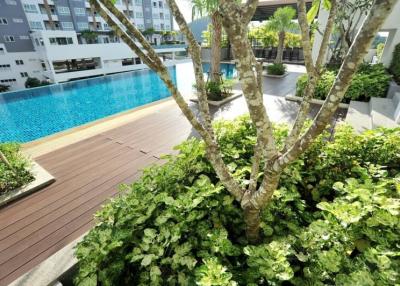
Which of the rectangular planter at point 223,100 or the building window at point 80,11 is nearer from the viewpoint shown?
the rectangular planter at point 223,100

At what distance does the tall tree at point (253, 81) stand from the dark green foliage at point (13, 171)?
11.6ft

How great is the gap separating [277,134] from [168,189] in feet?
4.78

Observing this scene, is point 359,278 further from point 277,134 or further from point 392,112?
point 392,112

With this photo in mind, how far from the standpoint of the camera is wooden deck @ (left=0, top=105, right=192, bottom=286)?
2.59 m

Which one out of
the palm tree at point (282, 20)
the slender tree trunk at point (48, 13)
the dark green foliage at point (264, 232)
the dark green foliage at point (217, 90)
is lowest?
the dark green foliage at point (217, 90)

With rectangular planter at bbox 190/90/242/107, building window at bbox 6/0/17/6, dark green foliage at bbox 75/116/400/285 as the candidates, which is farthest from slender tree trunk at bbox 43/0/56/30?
dark green foliage at bbox 75/116/400/285

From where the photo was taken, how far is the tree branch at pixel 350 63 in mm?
809

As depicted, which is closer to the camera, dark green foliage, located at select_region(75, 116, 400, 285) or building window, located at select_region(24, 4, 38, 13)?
dark green foliage, located at select_region(75, 116, 400, 285)

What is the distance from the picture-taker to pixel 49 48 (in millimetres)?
18625

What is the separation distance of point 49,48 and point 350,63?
78.3 ft

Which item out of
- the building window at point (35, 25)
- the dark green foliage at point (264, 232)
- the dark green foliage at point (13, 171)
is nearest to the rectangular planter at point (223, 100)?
the dark green foliage at point (13, 171)

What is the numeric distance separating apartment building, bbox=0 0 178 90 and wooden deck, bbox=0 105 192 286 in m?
18.0

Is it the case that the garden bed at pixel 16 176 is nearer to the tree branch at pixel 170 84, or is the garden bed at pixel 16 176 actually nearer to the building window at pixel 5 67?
the tree branch at pixel 170 84

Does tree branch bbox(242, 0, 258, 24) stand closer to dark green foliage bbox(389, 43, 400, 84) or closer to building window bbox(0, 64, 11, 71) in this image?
dark green foliage bbox(389, 43, 400, 84)
